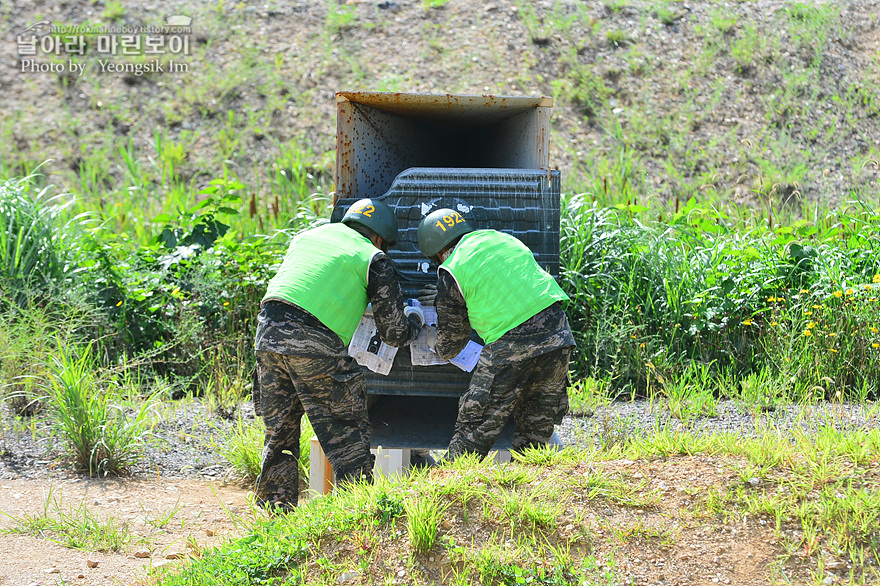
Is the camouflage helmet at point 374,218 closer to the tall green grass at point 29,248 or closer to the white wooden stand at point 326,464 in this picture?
the white wooden stand at point 326,464

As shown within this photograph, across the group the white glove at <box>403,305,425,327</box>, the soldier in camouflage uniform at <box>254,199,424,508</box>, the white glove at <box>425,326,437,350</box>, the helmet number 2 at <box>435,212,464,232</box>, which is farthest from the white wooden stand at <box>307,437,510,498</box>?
the helmet number 2 at <box>435,212,464,232</box>

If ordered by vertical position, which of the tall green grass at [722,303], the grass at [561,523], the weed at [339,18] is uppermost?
the weed at [339,18]

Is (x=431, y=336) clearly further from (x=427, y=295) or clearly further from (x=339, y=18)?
(x=339, y=18)

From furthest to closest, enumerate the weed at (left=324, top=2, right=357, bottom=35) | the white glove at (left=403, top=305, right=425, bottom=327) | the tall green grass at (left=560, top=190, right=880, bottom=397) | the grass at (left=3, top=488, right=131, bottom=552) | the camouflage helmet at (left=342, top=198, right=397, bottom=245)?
the weed at (left=324, top=2, right=357, bottom=35), the tall green grass at (left=560, top=190, right=880, bottom=397), the white glove at (left=403, top=305, right=425, bottom=327), the camouflage helmet at (left=342, top=198, right=397, bottom=245), the grass at (left=3, top=488, right=131, bottom=552)

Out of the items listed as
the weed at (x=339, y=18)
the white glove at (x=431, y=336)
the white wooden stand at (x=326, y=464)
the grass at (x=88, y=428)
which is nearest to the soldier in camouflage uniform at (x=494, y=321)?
the white glove at (x=431, y=336)

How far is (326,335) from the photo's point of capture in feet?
13.1

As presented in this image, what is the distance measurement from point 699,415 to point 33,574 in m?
3.89

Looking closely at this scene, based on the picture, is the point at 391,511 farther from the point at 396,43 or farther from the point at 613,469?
the point at 396,43

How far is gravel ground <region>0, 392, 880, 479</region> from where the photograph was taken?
15.6 feet

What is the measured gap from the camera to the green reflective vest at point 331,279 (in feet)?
13.1

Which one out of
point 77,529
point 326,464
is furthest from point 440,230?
point 77,529

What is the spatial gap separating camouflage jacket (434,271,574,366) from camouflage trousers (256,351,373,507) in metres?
0.49

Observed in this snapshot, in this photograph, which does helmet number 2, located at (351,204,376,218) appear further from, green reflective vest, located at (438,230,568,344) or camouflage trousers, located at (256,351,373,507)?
camouflage trousers, located at (256,351,373,507)

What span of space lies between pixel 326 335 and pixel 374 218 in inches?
26.4
